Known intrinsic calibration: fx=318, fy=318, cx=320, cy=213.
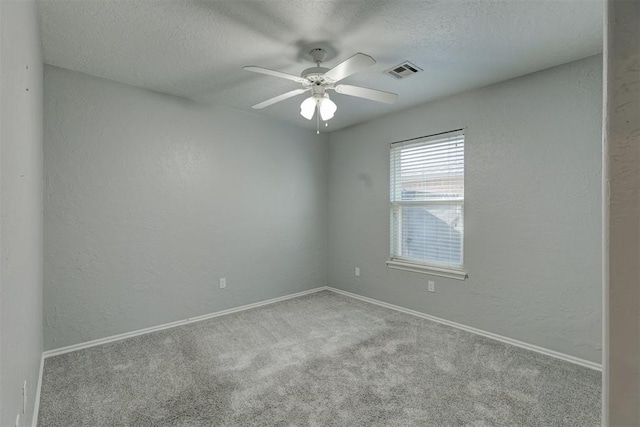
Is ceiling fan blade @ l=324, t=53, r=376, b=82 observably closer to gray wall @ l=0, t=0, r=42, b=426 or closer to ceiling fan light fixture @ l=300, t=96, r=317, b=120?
ceiling fan light fixture @ l=300, t=96, r=317, b=120

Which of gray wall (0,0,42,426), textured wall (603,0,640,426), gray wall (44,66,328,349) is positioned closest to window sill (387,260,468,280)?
gray wall (44,66,328,349)

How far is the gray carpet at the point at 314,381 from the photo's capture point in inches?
74.8

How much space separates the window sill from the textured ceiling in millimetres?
1888

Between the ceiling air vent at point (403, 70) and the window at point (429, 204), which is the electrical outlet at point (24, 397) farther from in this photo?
the window at point (429, 204)

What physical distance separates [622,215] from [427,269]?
3.27 meters

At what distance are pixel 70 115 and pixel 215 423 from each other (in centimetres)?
273

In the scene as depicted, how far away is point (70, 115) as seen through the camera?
2740 millimetres

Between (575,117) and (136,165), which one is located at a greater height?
(575,117)

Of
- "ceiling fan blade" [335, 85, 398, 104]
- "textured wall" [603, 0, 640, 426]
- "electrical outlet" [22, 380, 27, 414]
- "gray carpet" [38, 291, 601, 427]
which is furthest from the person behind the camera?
"ceiling fan blade" [335, 85, 398, 104]

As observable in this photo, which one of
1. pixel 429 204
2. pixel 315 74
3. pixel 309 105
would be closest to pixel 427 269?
pixel 429 204

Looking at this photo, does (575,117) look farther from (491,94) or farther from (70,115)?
(70,115)

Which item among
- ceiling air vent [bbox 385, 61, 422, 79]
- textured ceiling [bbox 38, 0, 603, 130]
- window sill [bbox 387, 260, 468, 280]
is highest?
textured ceiling [bbox 38, 0, 603, 130]

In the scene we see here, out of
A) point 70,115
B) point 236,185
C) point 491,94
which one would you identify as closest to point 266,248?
point 236,185

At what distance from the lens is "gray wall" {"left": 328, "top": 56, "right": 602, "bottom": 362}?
99.1 inches
